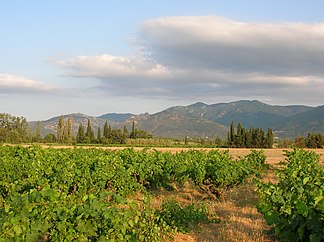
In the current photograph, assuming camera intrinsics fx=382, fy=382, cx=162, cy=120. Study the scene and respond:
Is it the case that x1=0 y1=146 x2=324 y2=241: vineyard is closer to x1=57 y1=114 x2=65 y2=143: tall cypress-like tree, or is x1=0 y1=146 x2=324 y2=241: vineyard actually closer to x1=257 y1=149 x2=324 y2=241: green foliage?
x1=257 y1=149 x2=324 y2=241: green foliage

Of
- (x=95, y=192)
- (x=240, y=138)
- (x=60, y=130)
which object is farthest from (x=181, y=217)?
(x=60, y=130)

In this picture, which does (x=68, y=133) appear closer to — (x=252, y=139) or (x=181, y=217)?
(x=252, y=139)

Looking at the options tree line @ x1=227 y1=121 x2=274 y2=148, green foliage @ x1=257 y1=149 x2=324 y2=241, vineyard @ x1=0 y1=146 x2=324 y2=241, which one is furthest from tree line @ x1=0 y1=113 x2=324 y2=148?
green foliage @ x1=257 y1=149 x2=324 y2=241

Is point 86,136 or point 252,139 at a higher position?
point 252,139

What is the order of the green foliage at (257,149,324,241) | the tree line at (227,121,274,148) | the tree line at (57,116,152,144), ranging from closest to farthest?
the green foliage at (257,149,324,241), the tree line at (227,121,274,148), the tree line at (57,116,152,144)

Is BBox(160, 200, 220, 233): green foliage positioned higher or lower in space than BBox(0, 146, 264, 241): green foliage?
lower

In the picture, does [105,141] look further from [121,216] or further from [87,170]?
[121,216]

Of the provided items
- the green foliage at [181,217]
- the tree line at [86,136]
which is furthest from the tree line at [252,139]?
the green foliage at [181,217]

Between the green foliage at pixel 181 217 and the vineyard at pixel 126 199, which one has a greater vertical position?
the vineyard at pixel 126 199

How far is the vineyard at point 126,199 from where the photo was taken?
5.62 meters

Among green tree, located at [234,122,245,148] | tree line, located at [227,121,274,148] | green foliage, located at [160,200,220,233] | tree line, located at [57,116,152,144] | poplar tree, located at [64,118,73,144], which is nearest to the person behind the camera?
green foliage, located at [160,200,220,233]

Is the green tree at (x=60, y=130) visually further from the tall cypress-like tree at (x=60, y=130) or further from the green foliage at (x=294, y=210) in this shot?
the green foliage at (x=294, y=210)

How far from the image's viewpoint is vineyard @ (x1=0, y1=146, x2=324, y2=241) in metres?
5.62

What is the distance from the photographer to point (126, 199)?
21.3ft
